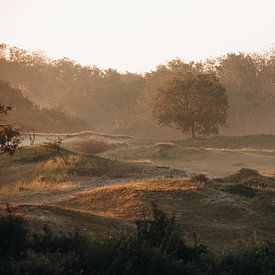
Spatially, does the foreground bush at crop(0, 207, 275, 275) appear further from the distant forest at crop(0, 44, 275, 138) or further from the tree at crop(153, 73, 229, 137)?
the distant forest at crop(0, 44, 275, 138)

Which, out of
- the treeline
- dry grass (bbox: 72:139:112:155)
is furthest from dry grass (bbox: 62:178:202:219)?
the treeline

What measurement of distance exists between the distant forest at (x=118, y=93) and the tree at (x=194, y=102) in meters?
12.0

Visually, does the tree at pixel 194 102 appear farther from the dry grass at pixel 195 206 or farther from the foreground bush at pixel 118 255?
the foreground bush at pixel 118 255

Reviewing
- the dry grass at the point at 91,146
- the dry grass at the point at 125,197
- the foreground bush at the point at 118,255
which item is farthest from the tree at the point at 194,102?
the foreground bush at the point at 118,255

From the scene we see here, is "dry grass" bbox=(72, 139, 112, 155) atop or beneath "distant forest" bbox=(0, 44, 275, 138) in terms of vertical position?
beneath

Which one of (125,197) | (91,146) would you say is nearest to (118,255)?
(125,197)

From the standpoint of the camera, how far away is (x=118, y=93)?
104m

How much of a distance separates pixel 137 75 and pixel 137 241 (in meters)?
107

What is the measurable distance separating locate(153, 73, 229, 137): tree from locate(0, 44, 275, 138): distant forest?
39.2 feet

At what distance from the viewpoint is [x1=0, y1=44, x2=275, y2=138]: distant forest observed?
81.0 m

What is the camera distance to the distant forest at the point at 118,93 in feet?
266

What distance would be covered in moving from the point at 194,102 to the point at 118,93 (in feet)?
137

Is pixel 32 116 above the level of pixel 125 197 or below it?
above

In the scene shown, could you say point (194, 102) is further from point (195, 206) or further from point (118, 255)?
point (118, 255)
